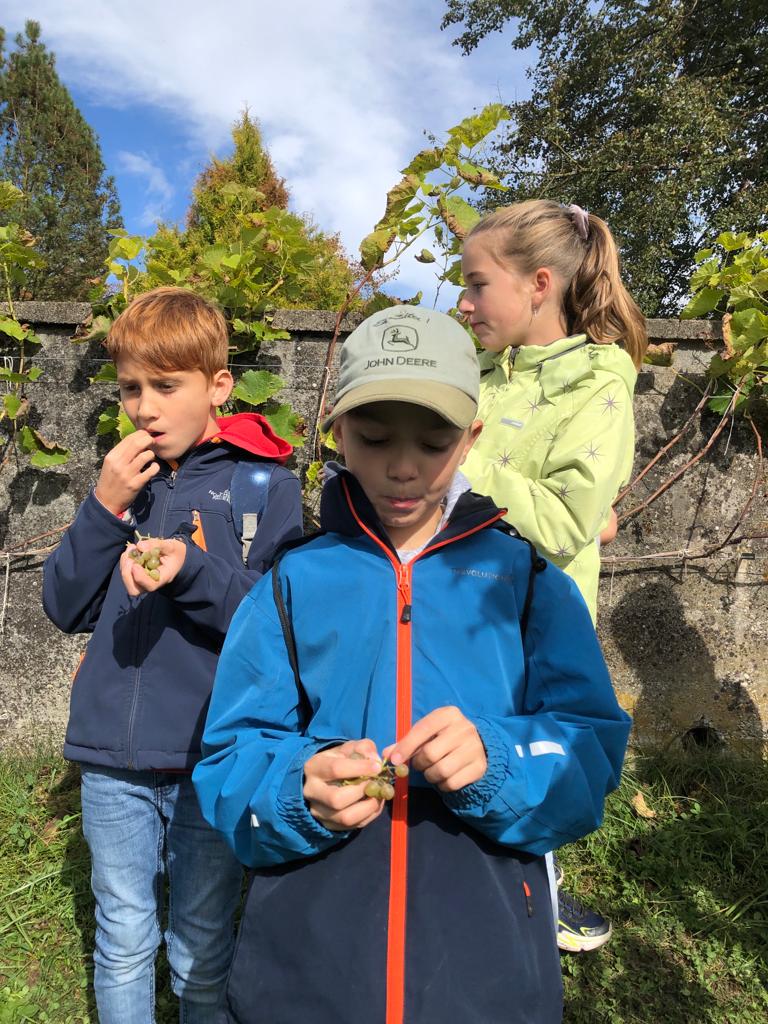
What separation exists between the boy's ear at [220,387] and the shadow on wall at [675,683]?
2.09m

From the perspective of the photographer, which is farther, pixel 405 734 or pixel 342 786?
pixel 405 734

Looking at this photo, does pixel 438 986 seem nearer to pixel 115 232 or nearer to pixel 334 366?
pixel 334 366

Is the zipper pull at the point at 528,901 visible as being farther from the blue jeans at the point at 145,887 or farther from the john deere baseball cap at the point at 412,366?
the blue jeans at the point at 145,887

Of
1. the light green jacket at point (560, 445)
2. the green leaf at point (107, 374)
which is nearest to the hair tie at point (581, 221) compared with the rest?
the light green jacket at point (560, 445)

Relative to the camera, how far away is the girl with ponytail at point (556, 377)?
5.62ft

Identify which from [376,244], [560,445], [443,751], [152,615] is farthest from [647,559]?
[443,751]

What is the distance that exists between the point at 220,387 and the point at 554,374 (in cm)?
95

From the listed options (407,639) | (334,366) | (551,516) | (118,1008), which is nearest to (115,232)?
(334,366)

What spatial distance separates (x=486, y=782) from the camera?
1.06 meters

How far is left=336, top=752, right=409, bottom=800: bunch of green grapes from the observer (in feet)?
3.19

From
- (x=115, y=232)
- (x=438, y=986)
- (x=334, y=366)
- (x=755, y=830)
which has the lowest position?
(x=755, y=830)

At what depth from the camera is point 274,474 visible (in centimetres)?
198

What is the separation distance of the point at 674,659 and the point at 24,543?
3011mm

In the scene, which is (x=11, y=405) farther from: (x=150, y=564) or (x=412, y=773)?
(x=412, y=773)
